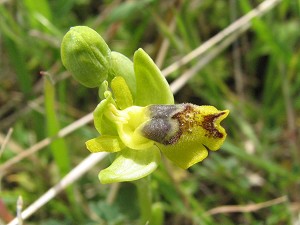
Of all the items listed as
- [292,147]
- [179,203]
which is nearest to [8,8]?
[179,203]

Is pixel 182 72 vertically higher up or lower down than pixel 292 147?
higher up

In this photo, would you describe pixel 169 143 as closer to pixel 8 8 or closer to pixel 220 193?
pixel 220 193

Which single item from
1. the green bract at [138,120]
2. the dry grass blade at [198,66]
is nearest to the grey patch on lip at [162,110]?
the green bract at [138,120]

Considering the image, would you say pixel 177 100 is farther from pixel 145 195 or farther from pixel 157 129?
pixel 157 129

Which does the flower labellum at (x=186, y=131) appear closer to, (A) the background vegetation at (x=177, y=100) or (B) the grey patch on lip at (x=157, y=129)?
(B) the grey patch on lip at (x=157, y=129)

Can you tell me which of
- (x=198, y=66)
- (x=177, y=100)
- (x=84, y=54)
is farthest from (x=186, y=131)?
(x=177, y=100)

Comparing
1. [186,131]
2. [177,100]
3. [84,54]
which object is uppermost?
[84,54]

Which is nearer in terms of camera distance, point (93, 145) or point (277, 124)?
point (93, 145)
